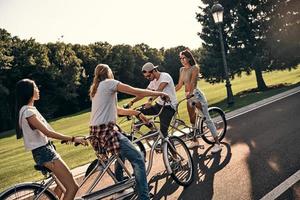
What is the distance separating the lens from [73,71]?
169 ft

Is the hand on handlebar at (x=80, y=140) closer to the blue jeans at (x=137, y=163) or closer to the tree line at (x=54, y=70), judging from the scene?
the blue jeans at (x=137, y=163)

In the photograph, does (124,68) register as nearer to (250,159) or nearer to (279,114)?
(279,114)

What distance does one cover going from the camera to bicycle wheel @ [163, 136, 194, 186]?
602cm

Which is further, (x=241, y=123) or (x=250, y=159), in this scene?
(x=241, y=123)

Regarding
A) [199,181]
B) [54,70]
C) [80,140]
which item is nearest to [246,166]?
[199,181]

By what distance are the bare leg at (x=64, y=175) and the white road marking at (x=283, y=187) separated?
2.70 m

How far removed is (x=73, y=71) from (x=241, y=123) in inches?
1695

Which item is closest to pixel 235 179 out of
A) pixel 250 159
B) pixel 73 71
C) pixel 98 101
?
pixel 250 159

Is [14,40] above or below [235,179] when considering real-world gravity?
above

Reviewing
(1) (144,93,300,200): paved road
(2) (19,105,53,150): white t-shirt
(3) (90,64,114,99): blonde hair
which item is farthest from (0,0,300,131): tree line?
(2) (19,105,53,150): white t-shirt

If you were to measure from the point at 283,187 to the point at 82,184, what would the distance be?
299cm

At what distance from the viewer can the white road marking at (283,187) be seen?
4.99 metres

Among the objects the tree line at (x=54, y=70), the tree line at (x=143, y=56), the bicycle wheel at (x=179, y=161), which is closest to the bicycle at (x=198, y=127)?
the bicycle wheel at (x=179, y=161)

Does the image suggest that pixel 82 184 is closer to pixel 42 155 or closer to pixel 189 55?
pixel 42 155
